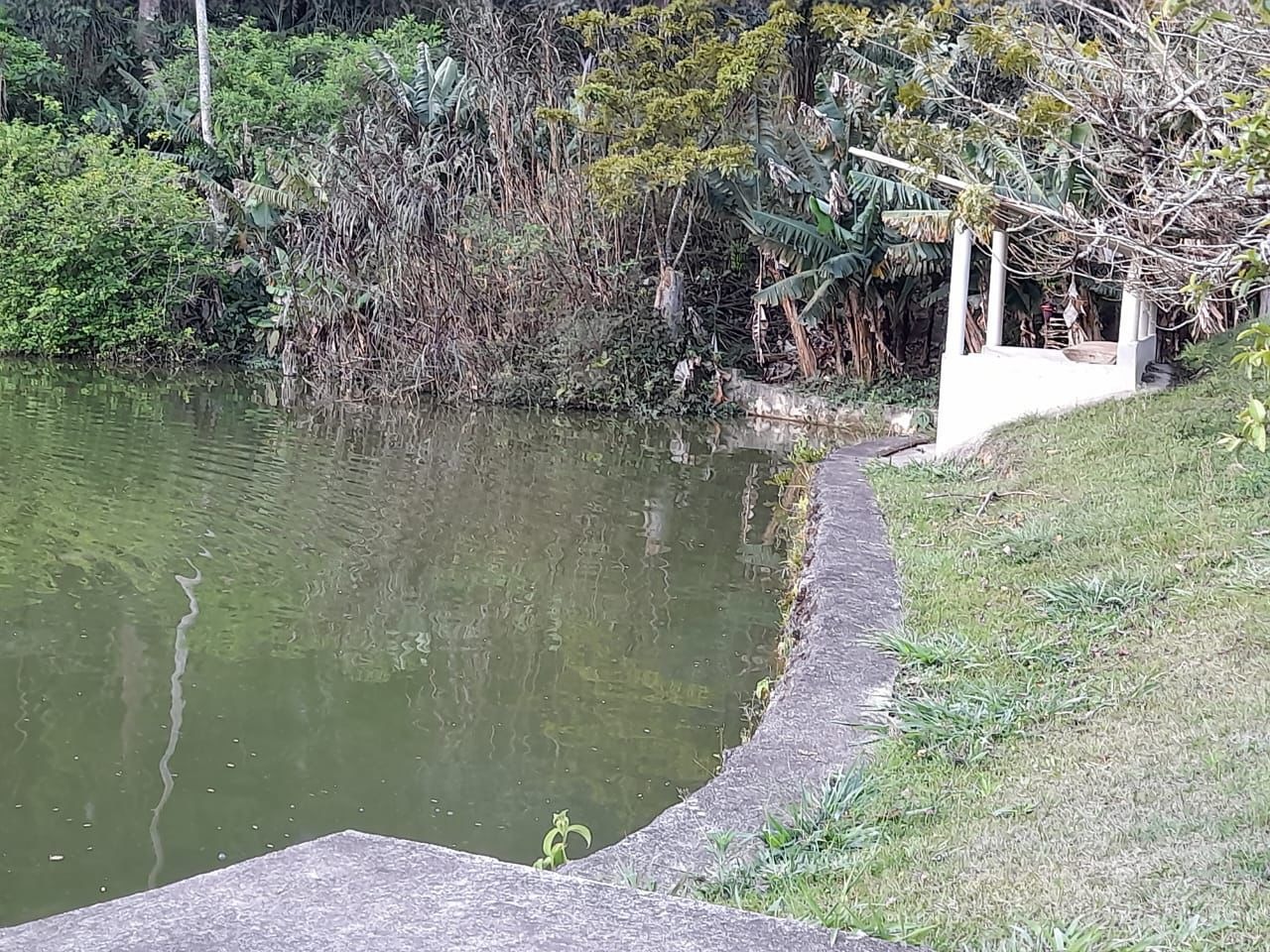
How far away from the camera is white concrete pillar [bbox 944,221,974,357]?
12086mm

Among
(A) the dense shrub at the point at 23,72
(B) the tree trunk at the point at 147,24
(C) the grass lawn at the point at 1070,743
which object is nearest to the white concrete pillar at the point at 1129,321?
(C) the grass lawn at the point at 1070,743

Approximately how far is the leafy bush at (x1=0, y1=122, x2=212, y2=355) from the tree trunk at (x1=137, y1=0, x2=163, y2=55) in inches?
212

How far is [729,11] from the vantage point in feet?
61.4

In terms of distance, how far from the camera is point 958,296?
12.1 m

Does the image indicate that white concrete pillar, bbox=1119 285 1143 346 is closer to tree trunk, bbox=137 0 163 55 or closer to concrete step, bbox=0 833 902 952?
concrete step, bbox=0 833 902 952

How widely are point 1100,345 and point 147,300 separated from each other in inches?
627

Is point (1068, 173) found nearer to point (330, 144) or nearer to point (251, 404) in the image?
point (251, 404)

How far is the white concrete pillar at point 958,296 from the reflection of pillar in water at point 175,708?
23.3ft

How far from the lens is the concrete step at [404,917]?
8.83 feet

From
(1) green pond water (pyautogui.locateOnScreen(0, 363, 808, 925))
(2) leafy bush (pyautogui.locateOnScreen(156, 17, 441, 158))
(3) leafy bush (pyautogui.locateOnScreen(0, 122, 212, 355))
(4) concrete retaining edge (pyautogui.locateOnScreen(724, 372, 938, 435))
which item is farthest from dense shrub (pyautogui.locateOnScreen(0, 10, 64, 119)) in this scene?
(4) concrete retaining edge (pyautogui.locateOnScreen(724, 372, 938, 435))

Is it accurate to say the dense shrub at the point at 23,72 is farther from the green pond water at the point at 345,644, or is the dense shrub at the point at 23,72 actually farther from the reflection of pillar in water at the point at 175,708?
the reflection of pillar in water at the point at 175,708

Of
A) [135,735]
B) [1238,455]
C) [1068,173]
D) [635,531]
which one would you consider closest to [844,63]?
[1068,173]

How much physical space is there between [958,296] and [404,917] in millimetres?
10334

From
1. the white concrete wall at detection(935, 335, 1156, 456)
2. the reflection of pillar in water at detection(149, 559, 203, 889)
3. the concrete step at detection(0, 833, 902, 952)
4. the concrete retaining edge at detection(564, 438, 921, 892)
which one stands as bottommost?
the reflection of pillar in water at detection(149, 559, 203, 889)
